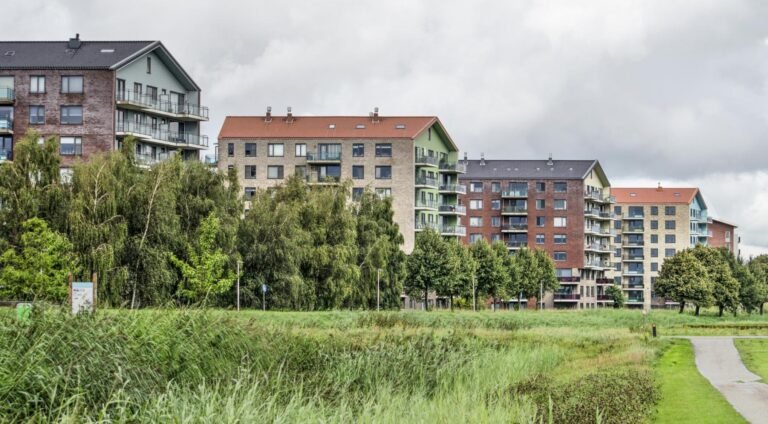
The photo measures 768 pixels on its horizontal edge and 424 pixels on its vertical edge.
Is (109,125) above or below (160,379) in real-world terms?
above

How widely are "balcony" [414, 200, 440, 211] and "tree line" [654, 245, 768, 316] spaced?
23.4 metres

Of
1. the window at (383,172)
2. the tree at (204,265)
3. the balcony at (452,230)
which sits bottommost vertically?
the tree at (204,265)

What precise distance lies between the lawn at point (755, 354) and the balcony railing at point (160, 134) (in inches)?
1556

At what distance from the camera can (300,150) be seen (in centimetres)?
10162

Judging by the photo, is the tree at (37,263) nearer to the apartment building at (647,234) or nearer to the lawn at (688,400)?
the lawn at (688,400)

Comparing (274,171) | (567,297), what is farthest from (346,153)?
(567,297)

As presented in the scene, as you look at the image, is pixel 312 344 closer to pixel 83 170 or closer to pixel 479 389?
pixel 479 389

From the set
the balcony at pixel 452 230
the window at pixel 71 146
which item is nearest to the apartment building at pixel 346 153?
the balcony at pixel 452 230

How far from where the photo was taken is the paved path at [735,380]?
21.7 meters

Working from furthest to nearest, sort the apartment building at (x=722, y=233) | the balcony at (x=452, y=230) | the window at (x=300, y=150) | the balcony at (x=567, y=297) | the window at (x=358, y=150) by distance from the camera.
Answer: the apartment building at (x=722, y=233), the balcony at (x=567, y=297), the balcony at (x=452, y=230), the window at (x=300, y=150), the window at (x=358, y=150)

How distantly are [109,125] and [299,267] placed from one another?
15.1m

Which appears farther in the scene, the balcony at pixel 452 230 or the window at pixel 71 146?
the balcony at pixel 452 230

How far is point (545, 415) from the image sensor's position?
20.7 metres

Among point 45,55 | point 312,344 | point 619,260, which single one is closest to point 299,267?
point 45,55
